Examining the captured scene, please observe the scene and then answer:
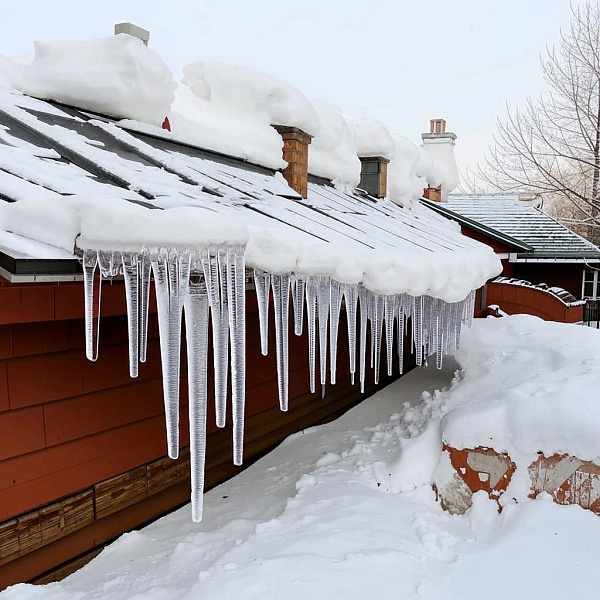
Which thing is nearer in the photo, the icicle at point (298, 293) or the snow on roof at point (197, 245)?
the snow on roof at point (197, 245)

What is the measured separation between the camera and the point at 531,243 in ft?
44.5

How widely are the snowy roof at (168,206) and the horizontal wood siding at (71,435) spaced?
56 centimetres

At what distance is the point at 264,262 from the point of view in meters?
2.37

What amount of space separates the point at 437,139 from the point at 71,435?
452 inches

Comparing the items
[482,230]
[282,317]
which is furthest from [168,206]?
[482,230]

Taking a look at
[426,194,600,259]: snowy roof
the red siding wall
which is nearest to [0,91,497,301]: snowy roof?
the red siding wall

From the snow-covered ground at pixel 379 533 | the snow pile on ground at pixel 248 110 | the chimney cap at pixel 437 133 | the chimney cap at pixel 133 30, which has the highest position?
the chimney cap at pixel 437 133

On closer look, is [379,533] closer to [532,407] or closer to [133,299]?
[532,407]

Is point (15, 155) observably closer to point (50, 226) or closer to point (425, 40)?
point (50, 226)

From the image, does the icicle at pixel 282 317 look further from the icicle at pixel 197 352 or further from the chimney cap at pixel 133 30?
the chimney cap at pixel 133 30

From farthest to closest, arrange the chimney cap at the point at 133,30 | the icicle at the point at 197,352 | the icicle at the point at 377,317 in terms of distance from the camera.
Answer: the chimney cap at the point at 133,30
the icicle at the point at 377,317
the icicle at the point at 197,352

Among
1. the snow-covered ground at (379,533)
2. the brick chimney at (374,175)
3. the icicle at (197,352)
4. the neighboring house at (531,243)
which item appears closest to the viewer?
the icicle at (197,352)

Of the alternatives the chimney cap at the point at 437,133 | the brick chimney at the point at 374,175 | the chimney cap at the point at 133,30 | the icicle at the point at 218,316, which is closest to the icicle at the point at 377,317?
the icicle at the point at 218,316

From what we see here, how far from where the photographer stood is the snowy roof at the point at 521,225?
12.6m
